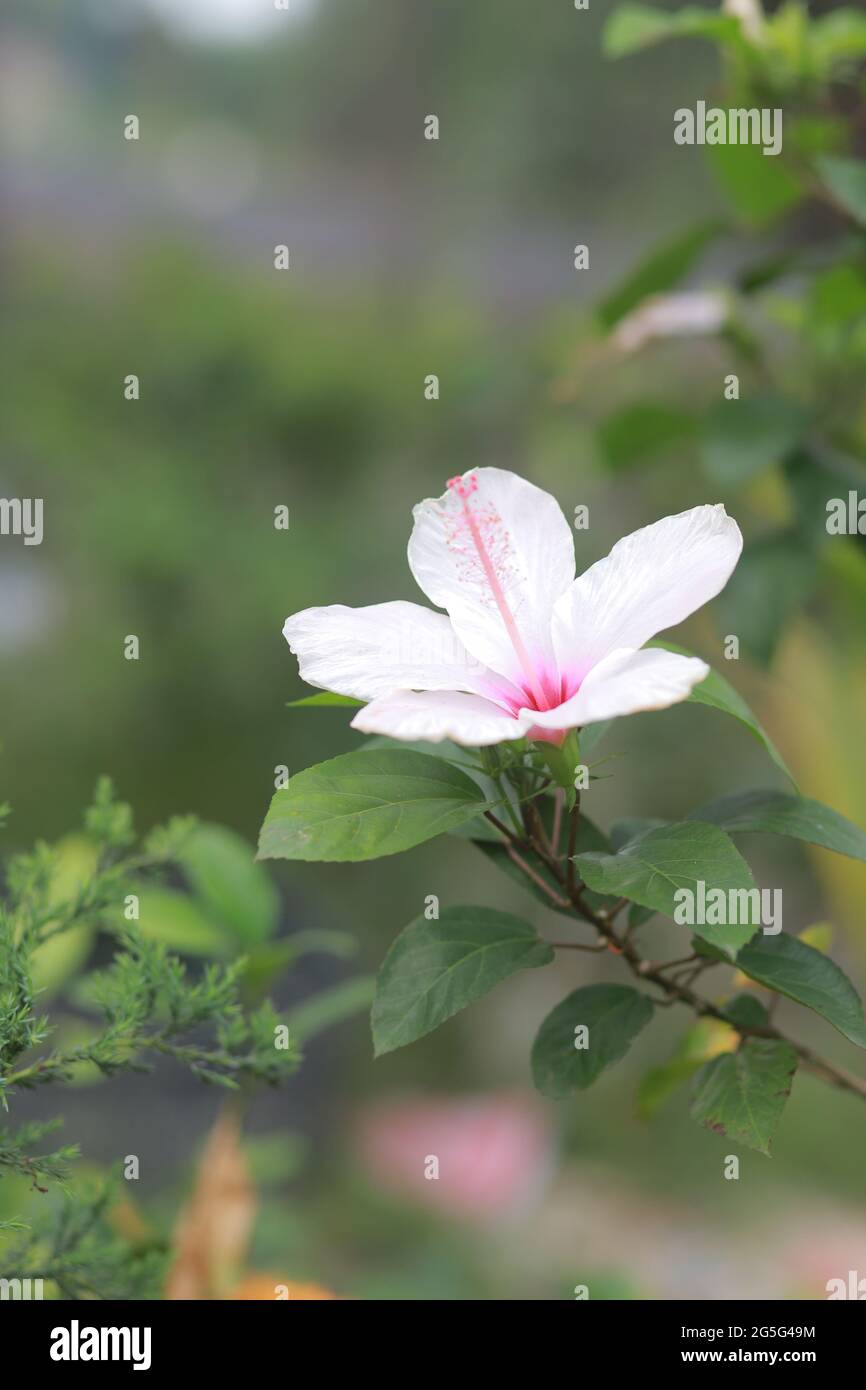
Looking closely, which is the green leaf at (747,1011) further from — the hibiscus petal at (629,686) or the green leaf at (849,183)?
the green leaf at (849,183)

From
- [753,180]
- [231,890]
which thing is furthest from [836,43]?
[231,890]

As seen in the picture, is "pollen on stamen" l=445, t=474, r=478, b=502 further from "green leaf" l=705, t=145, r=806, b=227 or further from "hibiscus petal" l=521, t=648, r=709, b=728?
"green leaf" l=705, t=145, r=806, b=227

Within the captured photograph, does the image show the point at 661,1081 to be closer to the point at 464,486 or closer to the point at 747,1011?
the point at 747,1011

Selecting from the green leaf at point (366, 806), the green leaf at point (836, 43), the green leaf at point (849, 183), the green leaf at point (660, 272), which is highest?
the green leaf at point (836, 43)

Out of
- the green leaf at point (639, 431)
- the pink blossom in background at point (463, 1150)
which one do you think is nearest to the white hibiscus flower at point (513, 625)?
the green leaf at point (639, 431)

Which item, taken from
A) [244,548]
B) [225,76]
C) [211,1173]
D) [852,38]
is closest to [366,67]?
[225,76]
